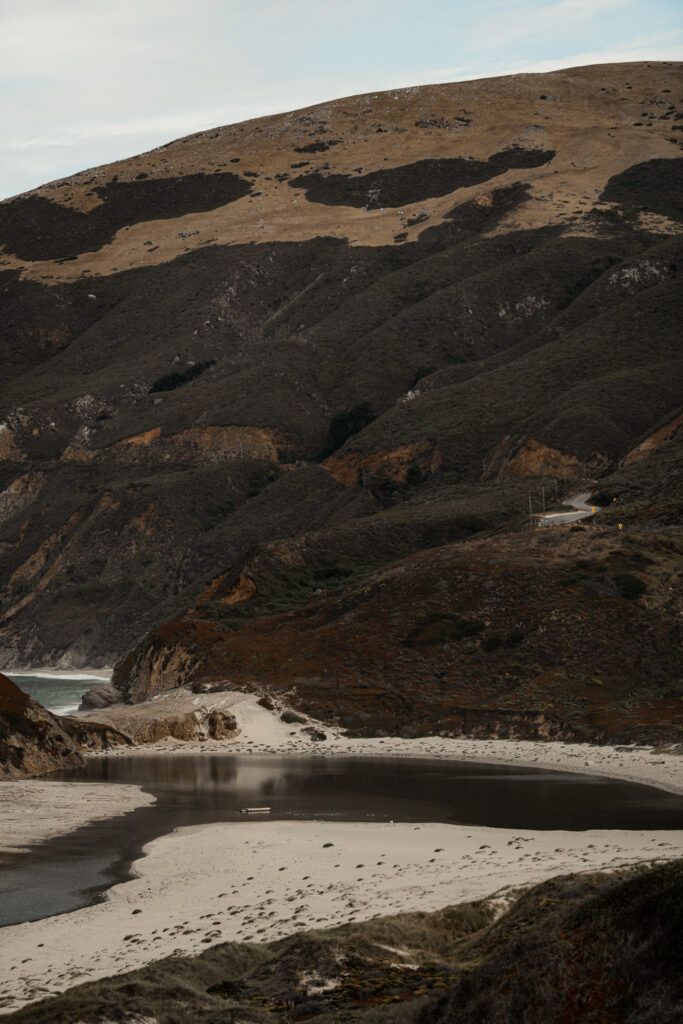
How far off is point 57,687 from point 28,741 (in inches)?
2152

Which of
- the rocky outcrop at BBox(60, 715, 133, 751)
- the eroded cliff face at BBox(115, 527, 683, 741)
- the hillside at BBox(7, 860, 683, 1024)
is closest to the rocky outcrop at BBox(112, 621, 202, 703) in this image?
the eroded cliff face at BBox(115, 527, 683, 741)

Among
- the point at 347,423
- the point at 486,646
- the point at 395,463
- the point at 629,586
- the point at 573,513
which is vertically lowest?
the point at 486,646

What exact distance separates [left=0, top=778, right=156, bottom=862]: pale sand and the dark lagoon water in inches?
21.8

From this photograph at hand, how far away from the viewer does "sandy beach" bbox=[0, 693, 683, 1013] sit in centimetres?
1664

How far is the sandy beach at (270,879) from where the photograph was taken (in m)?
16.6

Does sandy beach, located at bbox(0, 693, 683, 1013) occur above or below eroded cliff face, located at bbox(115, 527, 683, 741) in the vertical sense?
below

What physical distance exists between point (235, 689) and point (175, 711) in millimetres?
3234

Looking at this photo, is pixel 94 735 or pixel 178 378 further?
pixel 178 378

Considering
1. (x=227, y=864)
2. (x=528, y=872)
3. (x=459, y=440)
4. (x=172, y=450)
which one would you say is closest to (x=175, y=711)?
(x=227, y=864)

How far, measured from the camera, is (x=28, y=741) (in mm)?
42469

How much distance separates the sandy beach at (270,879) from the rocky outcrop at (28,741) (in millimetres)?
6187

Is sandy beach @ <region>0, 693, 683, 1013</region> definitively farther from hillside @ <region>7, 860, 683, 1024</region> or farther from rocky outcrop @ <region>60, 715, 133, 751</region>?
rocky outcrop @ <region>60, 715, 133, 751</region>

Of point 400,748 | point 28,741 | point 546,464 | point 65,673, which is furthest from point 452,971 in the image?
point 65,673

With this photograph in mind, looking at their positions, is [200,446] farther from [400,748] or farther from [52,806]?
[52,806]
